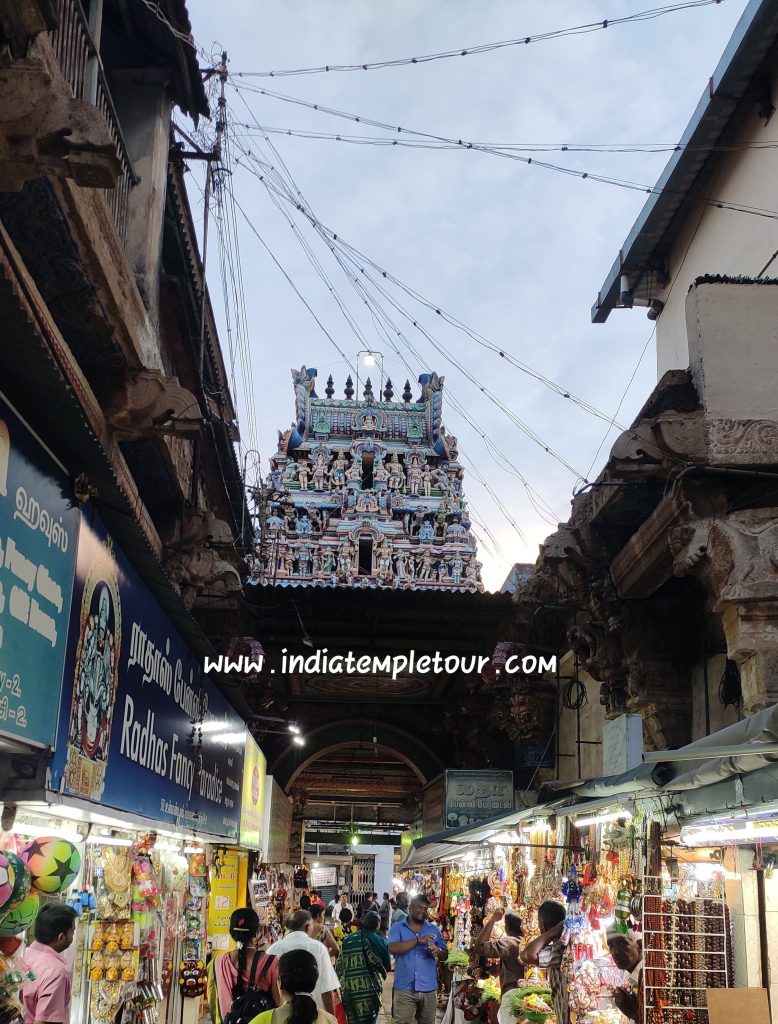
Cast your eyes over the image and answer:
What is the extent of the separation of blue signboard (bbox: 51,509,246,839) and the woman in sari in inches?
54.8

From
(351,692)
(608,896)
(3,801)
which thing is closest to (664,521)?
(608,896)

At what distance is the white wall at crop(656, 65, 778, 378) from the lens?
27.7ft

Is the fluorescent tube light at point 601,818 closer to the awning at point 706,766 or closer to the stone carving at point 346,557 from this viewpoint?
the awning at point 706,766

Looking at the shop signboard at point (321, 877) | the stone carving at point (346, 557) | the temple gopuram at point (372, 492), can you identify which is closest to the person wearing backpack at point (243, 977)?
the shop signboard at point (321, 877)

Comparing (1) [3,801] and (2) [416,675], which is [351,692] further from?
(1) [3,801]

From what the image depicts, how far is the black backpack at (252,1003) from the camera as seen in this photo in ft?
15.7

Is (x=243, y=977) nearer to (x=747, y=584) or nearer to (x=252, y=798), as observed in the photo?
(x=747, y=584)

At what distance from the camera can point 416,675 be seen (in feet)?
46.8

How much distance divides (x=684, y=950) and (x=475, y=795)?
786 cm

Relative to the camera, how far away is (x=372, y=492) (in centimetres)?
3200

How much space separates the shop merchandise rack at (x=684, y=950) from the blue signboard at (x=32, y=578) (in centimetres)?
324

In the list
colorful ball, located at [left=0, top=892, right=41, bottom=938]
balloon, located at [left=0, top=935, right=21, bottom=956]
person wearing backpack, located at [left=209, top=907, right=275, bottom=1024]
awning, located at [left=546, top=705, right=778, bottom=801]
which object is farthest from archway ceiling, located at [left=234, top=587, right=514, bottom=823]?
balloon, located at [left=0, top=935, right=21, bottom=956]

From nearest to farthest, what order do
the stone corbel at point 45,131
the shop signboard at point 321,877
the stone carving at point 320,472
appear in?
1. the stone corbel at point 45,131
2. the shop signboard at point 321,877
3. the stone carving at point 320,472

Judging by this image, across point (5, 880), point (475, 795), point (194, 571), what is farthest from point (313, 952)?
point (475, 795)
